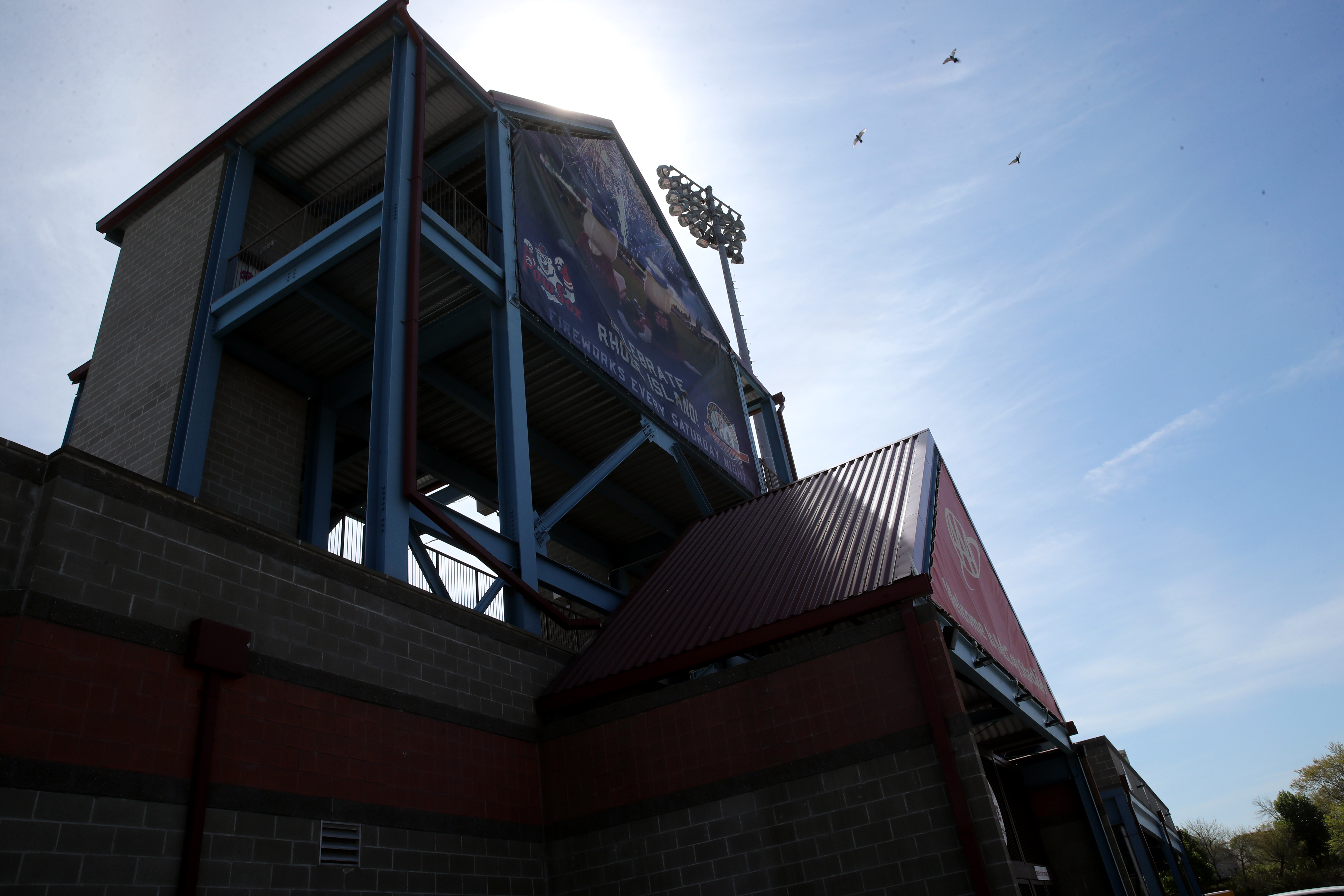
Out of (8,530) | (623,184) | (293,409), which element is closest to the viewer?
(8,530)

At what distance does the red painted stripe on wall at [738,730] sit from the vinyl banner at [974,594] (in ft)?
3.72

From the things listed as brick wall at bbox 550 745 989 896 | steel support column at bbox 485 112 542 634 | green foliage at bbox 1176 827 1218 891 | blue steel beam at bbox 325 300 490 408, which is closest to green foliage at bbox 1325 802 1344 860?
green foliage at bbox 1176 827 1218 891

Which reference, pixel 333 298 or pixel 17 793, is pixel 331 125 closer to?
pixel 333 298

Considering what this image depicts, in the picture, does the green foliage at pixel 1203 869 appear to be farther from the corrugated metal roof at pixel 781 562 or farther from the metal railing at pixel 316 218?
the metal railing at pixel 316 218

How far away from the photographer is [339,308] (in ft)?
45.1

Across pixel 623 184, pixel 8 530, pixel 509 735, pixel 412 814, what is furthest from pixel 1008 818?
pixel 623 184

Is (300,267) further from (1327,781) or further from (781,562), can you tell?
(1327,781)

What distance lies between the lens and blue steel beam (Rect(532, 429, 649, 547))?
12734 millimetres

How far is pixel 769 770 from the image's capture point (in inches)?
356

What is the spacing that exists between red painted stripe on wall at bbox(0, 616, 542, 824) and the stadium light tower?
84.3 feet

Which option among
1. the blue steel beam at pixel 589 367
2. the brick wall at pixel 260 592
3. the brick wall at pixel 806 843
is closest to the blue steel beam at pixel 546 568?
the brick wall at pixel 260 592

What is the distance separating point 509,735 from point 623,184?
13987 millimetres

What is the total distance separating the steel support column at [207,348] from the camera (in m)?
12.1

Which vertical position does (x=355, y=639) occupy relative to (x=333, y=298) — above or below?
below
